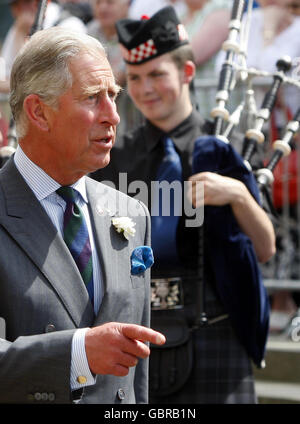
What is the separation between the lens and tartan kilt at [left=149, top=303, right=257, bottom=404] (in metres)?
3.40

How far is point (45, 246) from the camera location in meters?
2.15

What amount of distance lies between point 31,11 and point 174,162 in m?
3.12

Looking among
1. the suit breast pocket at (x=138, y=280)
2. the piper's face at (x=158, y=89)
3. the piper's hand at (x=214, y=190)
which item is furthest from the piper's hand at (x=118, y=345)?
the piper's face at (x=158, y=89)

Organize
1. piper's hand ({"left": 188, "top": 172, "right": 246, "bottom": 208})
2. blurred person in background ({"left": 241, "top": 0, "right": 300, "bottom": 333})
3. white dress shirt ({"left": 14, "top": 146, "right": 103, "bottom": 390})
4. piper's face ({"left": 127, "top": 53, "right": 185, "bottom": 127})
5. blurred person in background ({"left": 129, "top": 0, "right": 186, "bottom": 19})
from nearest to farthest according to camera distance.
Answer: white dress shirt ({"left": 14, "top": 146, "right": 103, "bottom": 390}) → piper's hand ({"left": 188, "top": 172, "right": 246, "bottom": 208}) → piper's face ({"left": 127, "top": 53, "right": 185, "bottom": 127}) → blurred person in background ({"left": 241, "top": 0, "right": 300, "bottom": 333}) → blurred person in background ({"left": 129, "top": 0, "right": 186, "bottom": 19})

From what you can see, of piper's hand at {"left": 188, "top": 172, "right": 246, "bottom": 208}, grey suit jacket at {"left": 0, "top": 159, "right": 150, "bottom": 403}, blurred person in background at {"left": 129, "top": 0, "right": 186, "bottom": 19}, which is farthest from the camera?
blurred person in background at {"left": 129, "top": 0, "right": 186, "bottom": 19}

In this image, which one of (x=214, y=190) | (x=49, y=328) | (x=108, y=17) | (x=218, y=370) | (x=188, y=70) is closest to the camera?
(x=49, y=328)

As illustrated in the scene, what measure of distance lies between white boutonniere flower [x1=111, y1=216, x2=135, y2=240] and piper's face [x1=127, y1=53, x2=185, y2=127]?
1290mm

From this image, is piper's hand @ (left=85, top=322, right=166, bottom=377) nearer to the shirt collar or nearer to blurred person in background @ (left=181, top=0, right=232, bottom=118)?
the shirt collar

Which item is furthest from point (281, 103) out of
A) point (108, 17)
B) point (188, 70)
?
point (188, 70)

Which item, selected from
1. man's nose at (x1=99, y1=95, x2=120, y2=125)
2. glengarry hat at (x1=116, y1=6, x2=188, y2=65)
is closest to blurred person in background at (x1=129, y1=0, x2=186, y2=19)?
glengarry hat at (x1=116, y1=6, x2=188, y2=65)

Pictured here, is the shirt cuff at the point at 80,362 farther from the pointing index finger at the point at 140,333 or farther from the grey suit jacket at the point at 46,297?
the pointing index finger at the point at 140,333

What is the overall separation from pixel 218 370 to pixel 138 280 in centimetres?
118

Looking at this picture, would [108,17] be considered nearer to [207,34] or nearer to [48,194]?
[207,34]

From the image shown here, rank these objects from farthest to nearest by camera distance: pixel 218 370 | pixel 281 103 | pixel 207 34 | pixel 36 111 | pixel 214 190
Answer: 1. pixel 207 34
2. pixel 281 103
3. pixel 218 370
4. pixel 214 190
5. pixel 36 111
